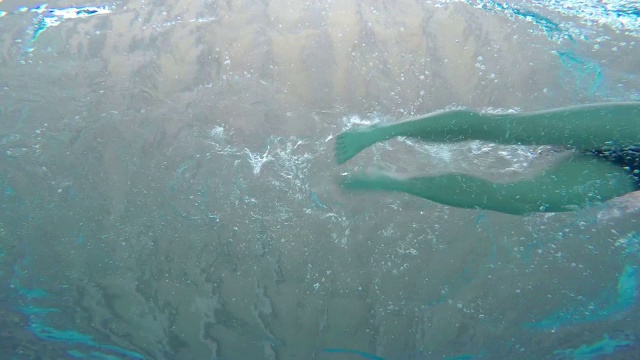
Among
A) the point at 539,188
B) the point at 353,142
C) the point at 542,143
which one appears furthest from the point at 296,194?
the point at 542,143

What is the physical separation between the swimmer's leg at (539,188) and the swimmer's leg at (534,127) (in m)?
0.25

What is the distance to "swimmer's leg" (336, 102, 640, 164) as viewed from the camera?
3342 mm

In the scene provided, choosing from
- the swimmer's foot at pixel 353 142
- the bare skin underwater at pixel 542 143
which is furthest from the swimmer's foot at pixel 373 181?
the swimmer's foot at pixel 353 142

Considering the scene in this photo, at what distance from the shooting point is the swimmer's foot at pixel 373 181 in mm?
3938

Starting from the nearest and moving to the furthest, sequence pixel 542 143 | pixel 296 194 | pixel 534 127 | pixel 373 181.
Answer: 1. pixel 534 127
2. pixel 542 143
3. pixel 373 181
4. pixel 296 194

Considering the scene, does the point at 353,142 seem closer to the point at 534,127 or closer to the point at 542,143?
the point at 534,127

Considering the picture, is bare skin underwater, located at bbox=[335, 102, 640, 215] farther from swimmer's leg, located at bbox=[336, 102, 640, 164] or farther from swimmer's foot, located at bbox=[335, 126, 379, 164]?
swimmer's foot, located at bbox=[335, 126, 379, 164]

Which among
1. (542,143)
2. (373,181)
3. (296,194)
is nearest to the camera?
(542,143)

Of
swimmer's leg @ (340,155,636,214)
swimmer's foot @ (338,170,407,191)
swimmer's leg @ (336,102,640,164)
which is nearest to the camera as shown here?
swimmer's leg @ (336,102,640,164)

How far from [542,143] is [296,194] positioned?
258 cm

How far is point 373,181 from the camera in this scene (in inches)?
159

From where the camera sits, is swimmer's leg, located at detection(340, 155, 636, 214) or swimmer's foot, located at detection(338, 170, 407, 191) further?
swimmer's foot, located at detection(338, 170, 407, 191)

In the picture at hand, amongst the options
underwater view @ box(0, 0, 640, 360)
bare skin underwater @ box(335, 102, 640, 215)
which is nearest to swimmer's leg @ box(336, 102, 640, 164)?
bare skin underwater @ box(335, 102, 640, 215)

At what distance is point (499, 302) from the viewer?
430 centimetres
